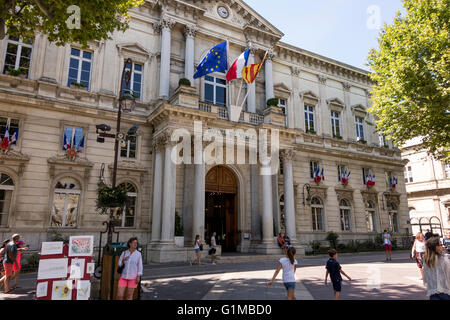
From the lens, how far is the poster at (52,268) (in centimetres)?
658

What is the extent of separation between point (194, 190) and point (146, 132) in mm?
4962

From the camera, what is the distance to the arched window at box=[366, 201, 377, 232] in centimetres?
2823

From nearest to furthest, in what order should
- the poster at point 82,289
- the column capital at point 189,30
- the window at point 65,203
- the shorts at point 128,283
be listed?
the poster at point 82,289, the shorts at point 128,283, the window at point 65,203, the column capital at point 189,30

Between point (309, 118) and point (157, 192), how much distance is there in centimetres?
1627

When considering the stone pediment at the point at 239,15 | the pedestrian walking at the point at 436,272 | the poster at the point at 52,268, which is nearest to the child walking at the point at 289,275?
the pedestrian walking at the point at 436,272

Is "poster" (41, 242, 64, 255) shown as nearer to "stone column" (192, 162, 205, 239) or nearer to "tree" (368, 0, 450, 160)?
"stone column" (192, 162, 205, 239)

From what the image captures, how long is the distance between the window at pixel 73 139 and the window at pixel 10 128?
2.27 meters

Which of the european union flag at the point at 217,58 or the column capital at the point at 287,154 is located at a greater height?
the european union flag at the point at 217,58

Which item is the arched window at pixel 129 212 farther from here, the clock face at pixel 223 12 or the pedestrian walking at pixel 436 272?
the pedestrian walking at pixel 436 272

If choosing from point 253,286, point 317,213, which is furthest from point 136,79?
point 317,213

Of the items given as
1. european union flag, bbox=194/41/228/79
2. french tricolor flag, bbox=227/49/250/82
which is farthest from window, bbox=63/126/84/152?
french tricolor flag, bbox=227/49/250/82

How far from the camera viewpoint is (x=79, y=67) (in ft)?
62.1

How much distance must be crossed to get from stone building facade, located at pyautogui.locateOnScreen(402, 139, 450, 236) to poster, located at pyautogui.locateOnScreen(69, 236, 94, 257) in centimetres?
3823
